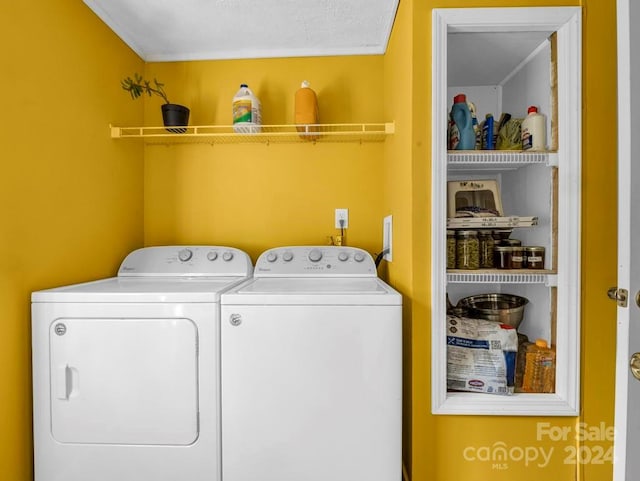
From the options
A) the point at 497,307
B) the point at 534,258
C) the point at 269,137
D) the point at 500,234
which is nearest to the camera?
the point at 534,258

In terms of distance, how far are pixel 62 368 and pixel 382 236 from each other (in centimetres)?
166

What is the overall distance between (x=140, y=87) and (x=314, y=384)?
5.85ft

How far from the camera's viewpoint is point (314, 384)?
1.28m

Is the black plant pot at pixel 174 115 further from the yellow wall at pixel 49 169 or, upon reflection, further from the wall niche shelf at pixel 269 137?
the yellow wall at pixel 49 169

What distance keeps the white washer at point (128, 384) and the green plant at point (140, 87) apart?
1.16 m

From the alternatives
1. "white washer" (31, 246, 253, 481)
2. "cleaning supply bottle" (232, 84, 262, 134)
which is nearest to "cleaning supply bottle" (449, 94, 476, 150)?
"cleaning supply bottle" (232, 84, 262, 134)

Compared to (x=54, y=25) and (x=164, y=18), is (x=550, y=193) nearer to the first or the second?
(x=164, y=18)

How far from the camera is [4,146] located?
4.10ft

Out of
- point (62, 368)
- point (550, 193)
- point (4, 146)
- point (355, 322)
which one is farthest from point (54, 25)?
point (550, 193)

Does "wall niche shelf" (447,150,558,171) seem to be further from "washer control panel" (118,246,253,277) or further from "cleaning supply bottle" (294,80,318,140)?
"washer control panel" (118,246,253,277)

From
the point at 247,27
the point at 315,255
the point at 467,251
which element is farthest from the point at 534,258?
the point at 247,27

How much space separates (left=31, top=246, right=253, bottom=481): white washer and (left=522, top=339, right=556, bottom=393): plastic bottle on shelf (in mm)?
1245

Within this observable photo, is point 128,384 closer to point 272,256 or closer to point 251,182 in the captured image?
point 272,256

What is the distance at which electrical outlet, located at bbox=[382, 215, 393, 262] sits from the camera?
1.81 m
